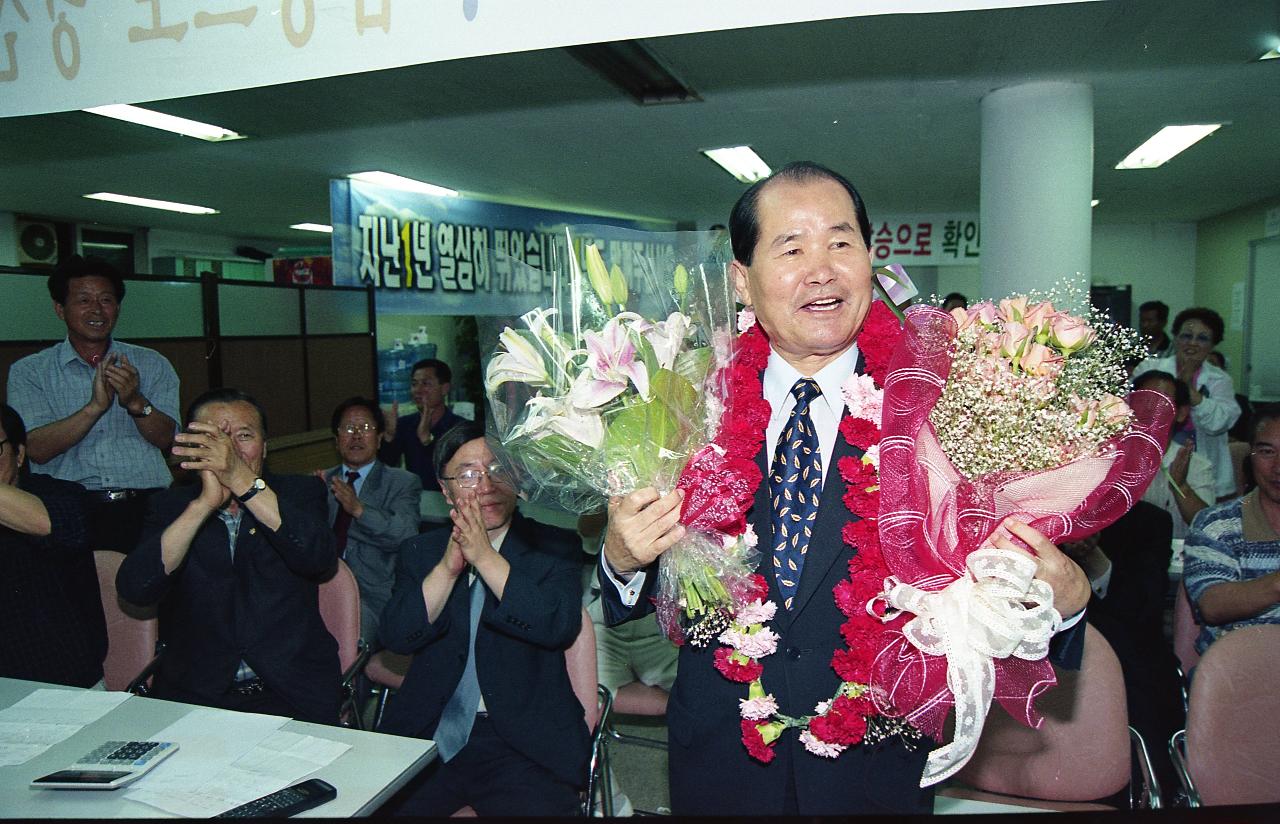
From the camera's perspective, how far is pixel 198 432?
2.44m

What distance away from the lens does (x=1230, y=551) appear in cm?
262

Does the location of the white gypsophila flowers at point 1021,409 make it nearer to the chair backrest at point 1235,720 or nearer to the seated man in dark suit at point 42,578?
the chair backrest at point 1235,720

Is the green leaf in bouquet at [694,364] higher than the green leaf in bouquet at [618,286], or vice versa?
the green leaf in bouquet at [618,286]

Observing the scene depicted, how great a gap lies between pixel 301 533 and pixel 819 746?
70.9 inches

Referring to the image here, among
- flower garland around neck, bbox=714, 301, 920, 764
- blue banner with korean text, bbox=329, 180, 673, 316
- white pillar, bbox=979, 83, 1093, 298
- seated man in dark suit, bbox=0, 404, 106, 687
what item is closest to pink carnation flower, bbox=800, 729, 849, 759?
flower garland around neck, bbox=714, 301, 920, 764

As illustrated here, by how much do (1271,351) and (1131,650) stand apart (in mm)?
8873

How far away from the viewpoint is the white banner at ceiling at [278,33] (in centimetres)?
150

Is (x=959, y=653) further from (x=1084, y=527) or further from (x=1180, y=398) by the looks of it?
(x=1180, y=398)

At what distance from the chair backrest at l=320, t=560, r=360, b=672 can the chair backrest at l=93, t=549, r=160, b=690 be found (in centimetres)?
56

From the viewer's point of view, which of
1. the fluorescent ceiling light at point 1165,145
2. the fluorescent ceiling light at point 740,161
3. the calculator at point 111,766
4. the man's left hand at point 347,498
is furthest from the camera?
the fluorescent ceiling light at point 740,161

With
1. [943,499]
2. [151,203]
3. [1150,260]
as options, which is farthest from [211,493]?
[1150,260]

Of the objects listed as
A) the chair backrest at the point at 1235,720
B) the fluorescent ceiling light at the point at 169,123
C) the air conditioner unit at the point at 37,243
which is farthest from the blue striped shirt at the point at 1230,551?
the air conditioner unit at the point at 37,243

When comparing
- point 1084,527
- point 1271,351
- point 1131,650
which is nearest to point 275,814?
point 1084,527

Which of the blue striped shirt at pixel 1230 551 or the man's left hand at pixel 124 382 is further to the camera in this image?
the man's left hand at pixel 124 382
